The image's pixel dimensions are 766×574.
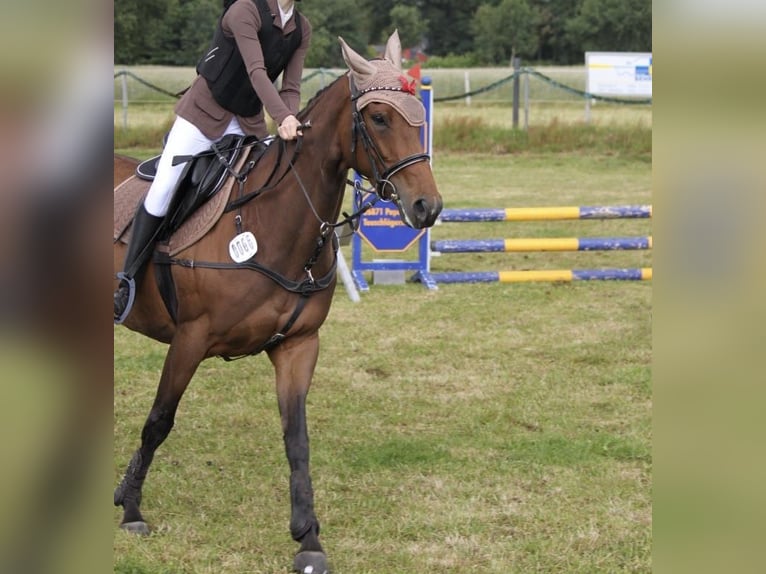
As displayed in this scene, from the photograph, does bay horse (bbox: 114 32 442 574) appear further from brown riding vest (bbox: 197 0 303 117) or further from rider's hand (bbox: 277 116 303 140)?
brown riding vest (bbox: 197 0 303 117)

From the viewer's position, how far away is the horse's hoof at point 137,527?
4.26m

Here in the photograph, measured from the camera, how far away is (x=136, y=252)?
430cm

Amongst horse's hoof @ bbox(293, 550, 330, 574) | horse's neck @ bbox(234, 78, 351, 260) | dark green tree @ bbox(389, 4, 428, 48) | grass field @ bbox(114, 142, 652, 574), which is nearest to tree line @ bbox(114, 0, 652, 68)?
dark green tree @ bbox(389, 4, 428, 48)

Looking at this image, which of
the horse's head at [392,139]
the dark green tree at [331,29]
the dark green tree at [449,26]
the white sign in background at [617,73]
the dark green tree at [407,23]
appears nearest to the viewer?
the horse's head at [392,139]

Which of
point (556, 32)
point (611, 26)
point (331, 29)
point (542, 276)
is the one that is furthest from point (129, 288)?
point (556, 32)

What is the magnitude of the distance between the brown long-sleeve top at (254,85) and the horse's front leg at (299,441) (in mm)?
951

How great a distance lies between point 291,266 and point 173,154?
818 millimetres

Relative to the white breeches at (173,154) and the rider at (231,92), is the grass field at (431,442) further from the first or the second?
the white breeches at (173,154)

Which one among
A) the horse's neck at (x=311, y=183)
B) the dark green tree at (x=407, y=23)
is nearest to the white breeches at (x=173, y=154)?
the horse's neck at (x=311, y=183)

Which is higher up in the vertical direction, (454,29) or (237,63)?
(454,29)

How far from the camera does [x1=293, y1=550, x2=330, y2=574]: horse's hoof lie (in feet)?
12.7

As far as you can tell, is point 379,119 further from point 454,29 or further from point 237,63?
point 454,29

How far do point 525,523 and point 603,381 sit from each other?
2.53 m
